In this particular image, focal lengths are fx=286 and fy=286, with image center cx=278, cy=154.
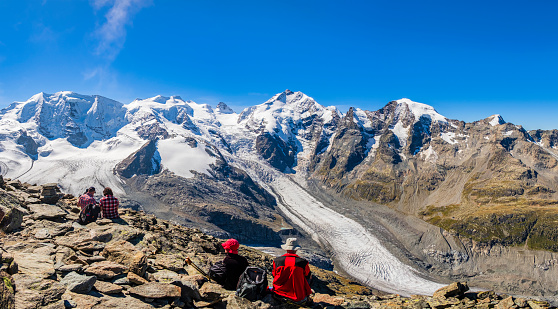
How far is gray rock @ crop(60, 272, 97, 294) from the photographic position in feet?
28.3

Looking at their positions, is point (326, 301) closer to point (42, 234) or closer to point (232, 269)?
point (232, 269)

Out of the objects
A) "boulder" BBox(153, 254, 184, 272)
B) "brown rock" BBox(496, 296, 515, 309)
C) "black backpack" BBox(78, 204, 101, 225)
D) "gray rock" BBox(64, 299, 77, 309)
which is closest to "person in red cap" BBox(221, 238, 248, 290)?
"boulder" BBox(153, 254, 184, 272)

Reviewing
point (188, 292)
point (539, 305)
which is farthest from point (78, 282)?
point (539, 305)

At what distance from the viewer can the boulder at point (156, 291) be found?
375 inches

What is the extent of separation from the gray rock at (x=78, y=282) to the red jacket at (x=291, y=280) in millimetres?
6857

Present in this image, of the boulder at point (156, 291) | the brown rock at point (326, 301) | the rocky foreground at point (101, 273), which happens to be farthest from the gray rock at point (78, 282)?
the brown rock at point (326, 301)

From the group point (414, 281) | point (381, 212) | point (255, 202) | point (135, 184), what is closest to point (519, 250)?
point (414, 281)

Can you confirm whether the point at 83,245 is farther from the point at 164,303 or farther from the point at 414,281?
the point at 414,281

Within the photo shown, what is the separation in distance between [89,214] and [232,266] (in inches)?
474

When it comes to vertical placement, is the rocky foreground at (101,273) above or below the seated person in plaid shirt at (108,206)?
below

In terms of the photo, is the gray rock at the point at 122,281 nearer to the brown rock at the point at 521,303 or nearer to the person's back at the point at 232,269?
the person's back at the point at 232,269

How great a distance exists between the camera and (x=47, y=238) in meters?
14.1

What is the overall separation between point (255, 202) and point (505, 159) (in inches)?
6863

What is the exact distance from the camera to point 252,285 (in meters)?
11.0
